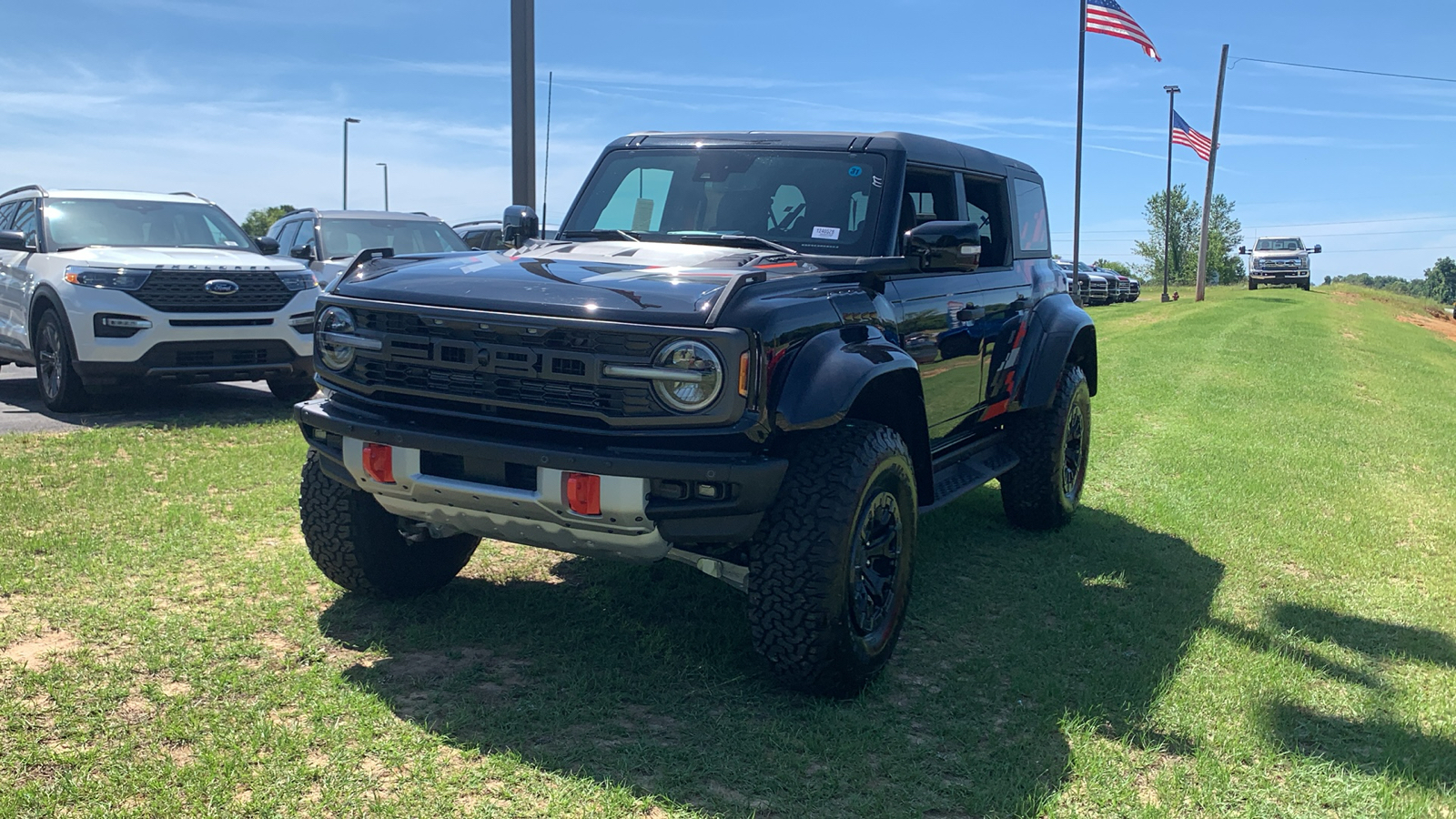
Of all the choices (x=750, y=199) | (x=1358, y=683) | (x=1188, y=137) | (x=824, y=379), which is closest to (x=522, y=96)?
(x=750, y=199)

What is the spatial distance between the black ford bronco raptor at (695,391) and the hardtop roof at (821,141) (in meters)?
0.02

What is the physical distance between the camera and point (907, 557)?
4.14 m

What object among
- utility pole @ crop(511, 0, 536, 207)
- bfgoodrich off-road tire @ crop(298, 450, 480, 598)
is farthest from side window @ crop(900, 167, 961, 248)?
utility pole @ crop(511, 0, 536, 207)

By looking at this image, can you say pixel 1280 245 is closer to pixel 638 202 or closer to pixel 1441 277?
pixel 638 202

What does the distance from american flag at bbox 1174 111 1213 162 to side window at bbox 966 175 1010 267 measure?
2749cm

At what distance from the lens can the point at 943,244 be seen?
14.6 ft

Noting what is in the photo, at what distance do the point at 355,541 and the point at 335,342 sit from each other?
2.64 ft

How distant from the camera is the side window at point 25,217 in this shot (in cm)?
947

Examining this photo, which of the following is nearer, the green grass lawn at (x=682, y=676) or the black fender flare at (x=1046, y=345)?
the green grass lawn at (x=682, y=676)

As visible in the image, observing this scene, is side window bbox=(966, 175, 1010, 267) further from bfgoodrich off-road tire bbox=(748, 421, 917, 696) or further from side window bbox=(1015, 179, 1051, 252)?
bfgoodrich off-road tire bbox=(748, 421, 917, 696)

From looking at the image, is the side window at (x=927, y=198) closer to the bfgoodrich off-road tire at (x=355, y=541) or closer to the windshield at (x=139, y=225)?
the bfgoodrich off-road tire at (x=355, y=541)

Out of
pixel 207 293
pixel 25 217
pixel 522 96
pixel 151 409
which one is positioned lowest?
pixel 151 409

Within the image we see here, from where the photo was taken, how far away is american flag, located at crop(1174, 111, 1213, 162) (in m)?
30.9

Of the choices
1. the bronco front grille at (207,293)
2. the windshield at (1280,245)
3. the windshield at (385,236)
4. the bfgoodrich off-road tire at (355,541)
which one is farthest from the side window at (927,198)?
the windshield at (1280,245)
